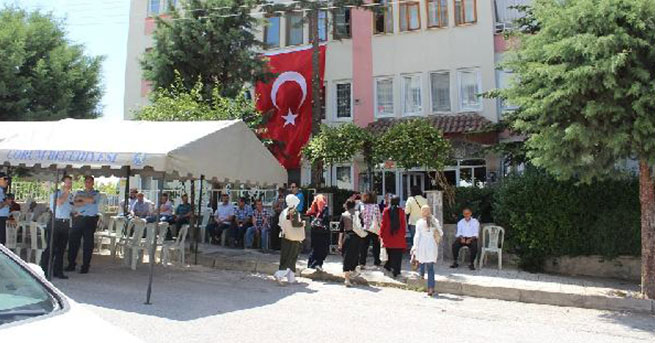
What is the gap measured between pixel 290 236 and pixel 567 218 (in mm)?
6182

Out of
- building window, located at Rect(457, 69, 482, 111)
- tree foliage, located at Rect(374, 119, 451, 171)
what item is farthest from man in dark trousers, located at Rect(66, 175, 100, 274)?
building window, located at Rect(457, 69, 482, 111)

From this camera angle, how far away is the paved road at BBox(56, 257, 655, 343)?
22.4 feet

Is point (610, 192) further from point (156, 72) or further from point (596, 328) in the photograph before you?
point (156, 72)

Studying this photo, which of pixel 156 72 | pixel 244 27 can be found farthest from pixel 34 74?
pixel 244 27

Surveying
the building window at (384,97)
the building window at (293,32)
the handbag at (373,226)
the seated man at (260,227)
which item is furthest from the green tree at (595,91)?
the building window at (293,32)

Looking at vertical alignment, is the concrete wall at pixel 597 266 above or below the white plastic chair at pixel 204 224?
below

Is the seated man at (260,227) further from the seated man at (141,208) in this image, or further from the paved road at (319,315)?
the paved road at (319,315)

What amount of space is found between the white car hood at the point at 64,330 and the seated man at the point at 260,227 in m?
12.0

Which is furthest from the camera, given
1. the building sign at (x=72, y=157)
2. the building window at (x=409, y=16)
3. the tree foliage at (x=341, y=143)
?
the building window at (x=409, y=16)

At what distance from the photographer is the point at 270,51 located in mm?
23625

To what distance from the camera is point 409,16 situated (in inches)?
845

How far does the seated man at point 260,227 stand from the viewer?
15.2 meters

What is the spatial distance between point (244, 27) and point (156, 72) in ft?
11.8

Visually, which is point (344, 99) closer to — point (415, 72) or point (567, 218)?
point (415, 72)
